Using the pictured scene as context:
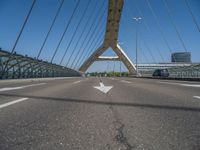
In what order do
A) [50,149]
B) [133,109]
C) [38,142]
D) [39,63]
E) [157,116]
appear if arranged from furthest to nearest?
[39,63]
[133,109]
[157,116]
[38,142]
[50,149]

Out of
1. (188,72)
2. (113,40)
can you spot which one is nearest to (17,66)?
(188,72)

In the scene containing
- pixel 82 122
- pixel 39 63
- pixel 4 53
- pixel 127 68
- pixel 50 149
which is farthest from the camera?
pixel 127 68

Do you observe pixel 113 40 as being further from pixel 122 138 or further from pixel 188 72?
pixel 122 138

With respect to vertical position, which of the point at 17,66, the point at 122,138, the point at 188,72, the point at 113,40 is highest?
the point at 113,40

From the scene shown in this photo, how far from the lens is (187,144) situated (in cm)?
352

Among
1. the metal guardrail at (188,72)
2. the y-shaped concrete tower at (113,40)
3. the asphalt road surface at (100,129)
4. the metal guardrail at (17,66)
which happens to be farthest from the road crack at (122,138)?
the y-shaped concrete tower at (113,40)

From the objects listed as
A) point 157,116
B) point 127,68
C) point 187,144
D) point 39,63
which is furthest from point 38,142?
point 127,68

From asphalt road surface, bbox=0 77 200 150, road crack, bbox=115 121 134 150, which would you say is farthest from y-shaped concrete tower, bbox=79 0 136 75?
road crack, bbox=115 121 134 150

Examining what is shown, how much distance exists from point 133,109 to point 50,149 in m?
3.29

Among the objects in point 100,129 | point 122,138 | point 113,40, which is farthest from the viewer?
point 113,40

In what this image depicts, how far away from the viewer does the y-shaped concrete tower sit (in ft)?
161

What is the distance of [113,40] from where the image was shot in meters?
72.4

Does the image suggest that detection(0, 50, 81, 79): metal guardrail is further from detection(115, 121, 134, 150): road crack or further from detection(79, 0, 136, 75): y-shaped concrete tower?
detection(115, 121, 134, 150): road crack

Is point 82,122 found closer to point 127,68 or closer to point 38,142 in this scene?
point 38,142
